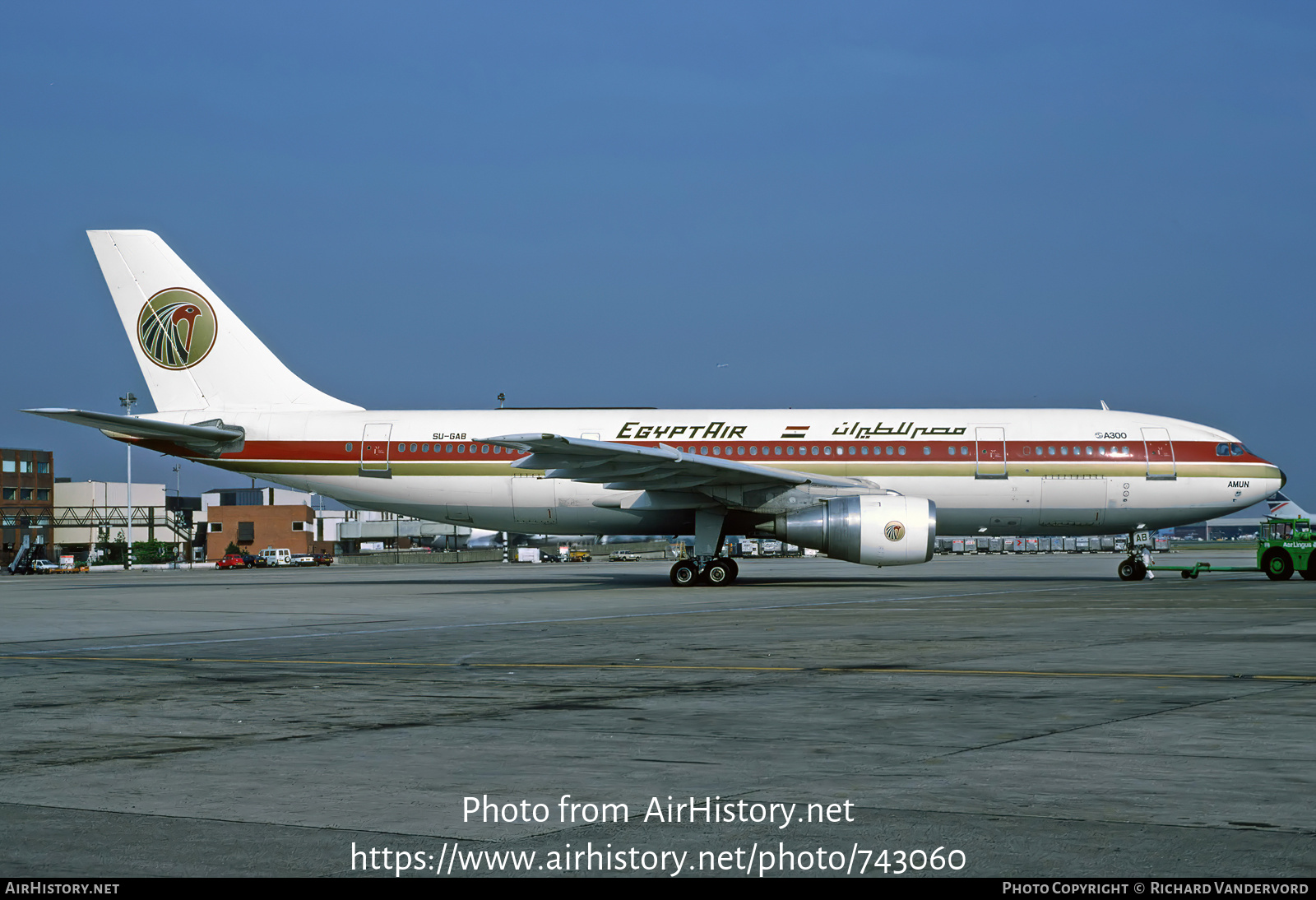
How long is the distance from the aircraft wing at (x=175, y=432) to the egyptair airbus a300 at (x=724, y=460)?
53mm

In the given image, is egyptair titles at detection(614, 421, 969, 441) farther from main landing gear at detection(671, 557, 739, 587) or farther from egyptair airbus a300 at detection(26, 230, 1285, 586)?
main landing gear at detection(671, 557, 739, 587)

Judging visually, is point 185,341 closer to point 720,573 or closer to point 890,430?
point 720,573

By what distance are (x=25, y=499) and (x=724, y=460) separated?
103 metres

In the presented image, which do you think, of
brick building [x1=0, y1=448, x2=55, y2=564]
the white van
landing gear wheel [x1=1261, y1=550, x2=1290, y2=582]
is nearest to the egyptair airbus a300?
landing gear wheel [x1=1261, y1=550, x2=1290, y2=582]

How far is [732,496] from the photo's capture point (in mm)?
27703

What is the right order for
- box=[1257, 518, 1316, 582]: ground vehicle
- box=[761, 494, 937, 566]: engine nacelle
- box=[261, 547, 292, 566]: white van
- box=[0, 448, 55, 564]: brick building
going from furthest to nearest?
1. box=[0, 448, 55, 564]: brick building
2. box=[261, 547, 292, 566]: white van
3. box=[1257, 518, 1316, 582]: ground vehicle
4. box=[761, 494, 937, 566]: engine nacelle

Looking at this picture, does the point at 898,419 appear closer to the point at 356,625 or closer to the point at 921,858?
the point at 356,625

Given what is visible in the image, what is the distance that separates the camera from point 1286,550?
30.7 m

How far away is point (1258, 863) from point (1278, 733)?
335 cm

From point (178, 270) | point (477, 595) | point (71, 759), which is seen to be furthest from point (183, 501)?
point (71, 759)

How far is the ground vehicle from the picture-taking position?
30.4 m

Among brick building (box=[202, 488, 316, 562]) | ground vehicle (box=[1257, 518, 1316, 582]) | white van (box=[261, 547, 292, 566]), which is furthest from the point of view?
brick building (box=[202, 488, 316, 562])

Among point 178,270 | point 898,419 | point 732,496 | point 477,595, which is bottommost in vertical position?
point 477,595

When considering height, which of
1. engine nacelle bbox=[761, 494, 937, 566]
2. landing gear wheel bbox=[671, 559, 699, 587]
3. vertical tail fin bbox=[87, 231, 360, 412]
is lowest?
landing gear wheel bbox=[671, 559, 699, 587]
